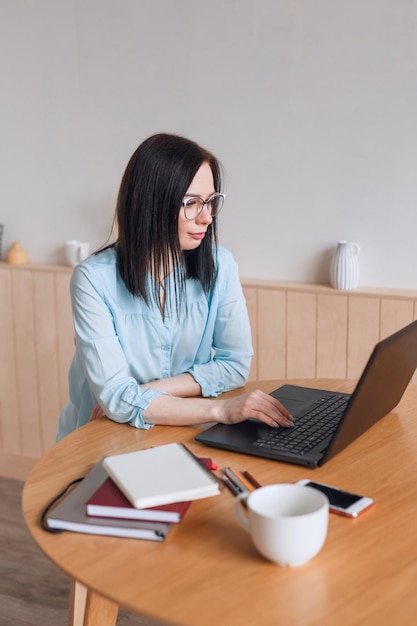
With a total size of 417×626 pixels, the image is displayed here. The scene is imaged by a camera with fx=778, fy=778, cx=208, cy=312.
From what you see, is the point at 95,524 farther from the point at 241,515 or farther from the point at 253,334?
the point at 253,334

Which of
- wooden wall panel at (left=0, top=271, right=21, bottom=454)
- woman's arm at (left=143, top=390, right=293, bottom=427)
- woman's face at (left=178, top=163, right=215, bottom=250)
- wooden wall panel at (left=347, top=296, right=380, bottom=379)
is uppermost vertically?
woman's face at (left=178, top=163, right=215, bottom=250)

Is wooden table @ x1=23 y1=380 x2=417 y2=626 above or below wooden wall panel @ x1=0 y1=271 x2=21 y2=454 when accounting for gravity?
above

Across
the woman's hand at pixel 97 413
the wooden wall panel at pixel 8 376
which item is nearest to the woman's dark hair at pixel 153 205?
the woman's hand at pixel 97 413

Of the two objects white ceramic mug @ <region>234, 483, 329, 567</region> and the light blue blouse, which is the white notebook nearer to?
white ceramic mug @ <region>234, 483, 329, 567</region>

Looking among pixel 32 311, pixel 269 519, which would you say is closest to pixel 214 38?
pixel 32 311

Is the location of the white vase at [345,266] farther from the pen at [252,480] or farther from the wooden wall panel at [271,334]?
the pen at [252,480]

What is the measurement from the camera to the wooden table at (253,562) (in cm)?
91

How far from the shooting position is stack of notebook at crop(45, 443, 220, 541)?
42.8 inches

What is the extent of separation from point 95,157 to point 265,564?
2211 millimetres

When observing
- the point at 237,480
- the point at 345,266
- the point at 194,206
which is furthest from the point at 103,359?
the point at 345,266

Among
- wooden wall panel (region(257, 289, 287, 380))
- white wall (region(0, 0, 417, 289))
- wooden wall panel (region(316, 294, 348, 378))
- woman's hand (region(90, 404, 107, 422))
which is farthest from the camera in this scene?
wooden wall panel (region(257, 289, 287, 380))

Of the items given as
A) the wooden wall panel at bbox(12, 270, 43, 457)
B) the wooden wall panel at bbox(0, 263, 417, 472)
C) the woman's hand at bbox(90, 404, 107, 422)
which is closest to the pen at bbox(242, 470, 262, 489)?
the woman's hand at bbox(90, 404, 107, 422)

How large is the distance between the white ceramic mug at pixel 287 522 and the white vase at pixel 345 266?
1595mm

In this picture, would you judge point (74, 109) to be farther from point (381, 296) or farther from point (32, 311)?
point (381, 296)
